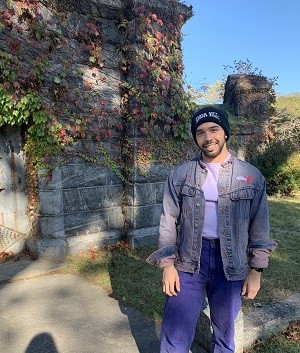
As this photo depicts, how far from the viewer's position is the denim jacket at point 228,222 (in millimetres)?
2293

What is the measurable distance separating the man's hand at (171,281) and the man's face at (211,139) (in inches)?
30.3

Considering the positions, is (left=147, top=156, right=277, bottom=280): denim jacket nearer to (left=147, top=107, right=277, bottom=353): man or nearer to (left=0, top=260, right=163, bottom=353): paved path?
(left=147, top=107, right=277, bottom=353): man

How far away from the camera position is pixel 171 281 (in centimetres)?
228

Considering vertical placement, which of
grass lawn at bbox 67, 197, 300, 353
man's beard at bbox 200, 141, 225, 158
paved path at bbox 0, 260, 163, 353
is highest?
man's beard at bbox 200, 141, 225, 158


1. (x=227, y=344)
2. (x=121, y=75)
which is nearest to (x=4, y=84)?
(x=121, y=75)

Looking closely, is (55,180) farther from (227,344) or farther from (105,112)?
(227,344)

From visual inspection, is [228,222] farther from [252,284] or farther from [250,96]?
[250,96]

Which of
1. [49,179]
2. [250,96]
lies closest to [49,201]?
[49,179]

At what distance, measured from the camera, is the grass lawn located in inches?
159

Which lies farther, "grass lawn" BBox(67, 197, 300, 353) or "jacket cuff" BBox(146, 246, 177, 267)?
"grass lawn" BBox(67, 197, 300, 353)

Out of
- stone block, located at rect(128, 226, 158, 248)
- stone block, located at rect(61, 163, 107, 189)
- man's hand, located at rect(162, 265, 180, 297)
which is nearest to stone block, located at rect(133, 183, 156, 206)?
stone block, located at rect(128, 226, 158, 248)

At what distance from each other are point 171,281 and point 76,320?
1.87m

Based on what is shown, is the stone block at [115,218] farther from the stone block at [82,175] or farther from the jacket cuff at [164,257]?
the jacket cuff at [164,257]

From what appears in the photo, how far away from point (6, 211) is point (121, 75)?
2805mm
